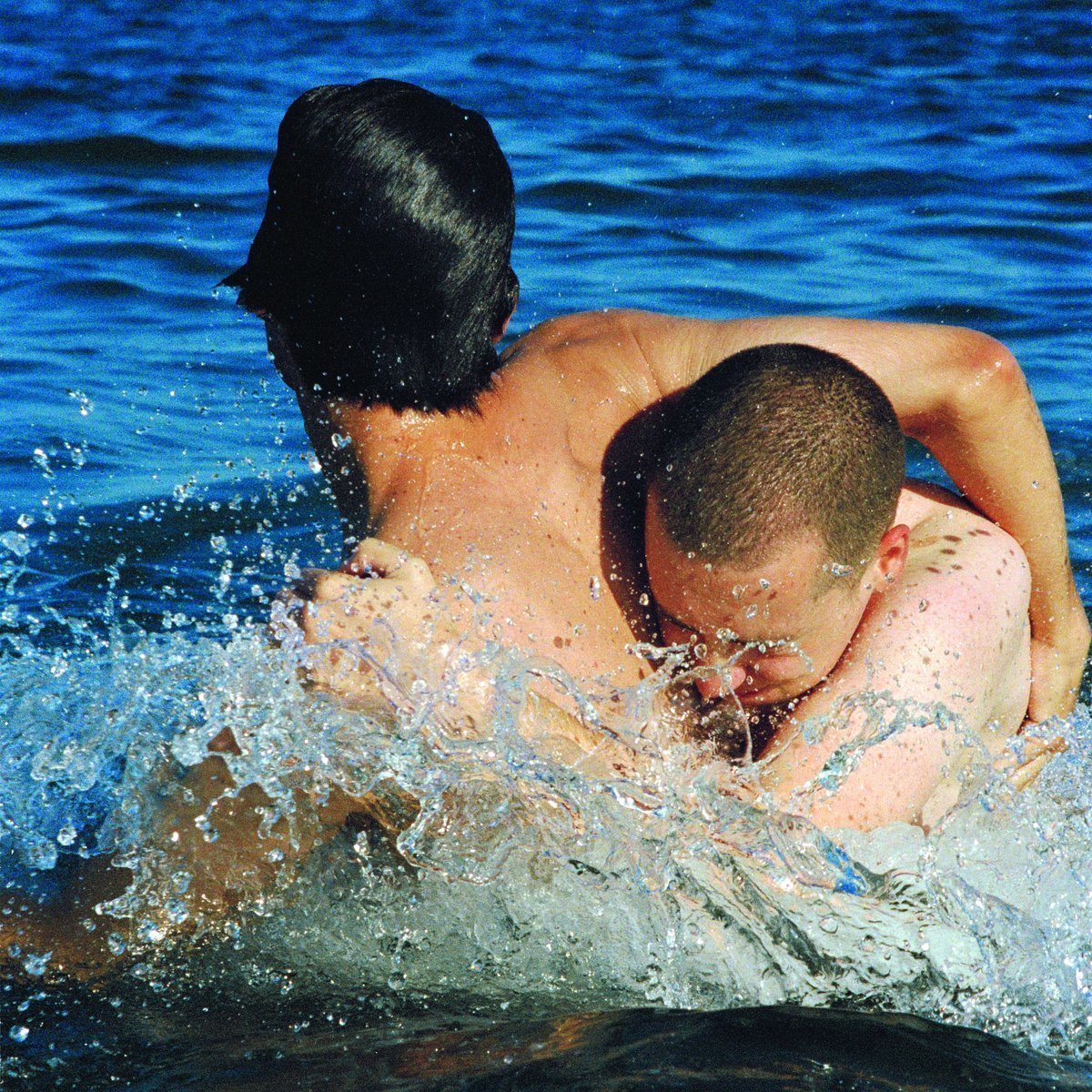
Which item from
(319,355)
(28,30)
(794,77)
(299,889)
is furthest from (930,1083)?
(28,30)

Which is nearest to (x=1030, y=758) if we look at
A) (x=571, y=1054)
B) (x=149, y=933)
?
(x=571, y=1054)

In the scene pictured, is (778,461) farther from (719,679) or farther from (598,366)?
(598,366)

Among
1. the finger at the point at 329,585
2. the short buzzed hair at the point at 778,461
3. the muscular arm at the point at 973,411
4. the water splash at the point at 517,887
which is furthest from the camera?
the muscular arm at the point at 973,411

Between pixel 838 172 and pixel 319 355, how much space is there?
22.7ft

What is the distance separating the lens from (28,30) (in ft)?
38.3

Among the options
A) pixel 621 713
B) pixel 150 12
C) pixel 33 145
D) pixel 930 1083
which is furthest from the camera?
pixel 150 12

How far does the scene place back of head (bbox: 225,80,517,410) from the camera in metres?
2.95

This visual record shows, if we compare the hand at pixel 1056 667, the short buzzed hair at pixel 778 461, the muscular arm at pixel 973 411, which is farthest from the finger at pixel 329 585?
the hand at pixel 1056 667

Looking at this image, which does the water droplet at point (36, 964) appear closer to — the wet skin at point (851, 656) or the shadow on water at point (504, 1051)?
the shadow on water at point (504, 1051)

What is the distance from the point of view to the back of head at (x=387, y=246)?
2945 millimetres

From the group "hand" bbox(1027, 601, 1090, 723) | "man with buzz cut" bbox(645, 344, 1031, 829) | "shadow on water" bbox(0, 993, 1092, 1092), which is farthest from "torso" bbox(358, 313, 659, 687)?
"hand" bbox(1027, 601, 1090, 723)

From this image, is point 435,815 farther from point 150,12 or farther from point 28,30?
point 150,12

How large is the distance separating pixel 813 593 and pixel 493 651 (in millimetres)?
596

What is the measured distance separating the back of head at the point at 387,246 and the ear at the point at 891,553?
0.82 meters
